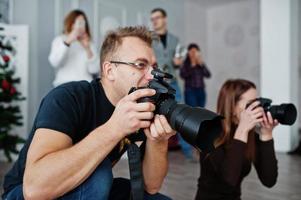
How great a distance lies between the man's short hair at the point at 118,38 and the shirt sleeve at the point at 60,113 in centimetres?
18

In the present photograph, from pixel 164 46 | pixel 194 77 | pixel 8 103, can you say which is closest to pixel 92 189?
pixel 164 46

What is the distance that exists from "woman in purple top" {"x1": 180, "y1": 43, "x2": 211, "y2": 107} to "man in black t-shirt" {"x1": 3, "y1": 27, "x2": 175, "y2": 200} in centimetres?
250

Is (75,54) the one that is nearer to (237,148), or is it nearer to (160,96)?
(237,148)

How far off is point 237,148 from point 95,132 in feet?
1.99

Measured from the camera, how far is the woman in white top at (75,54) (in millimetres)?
2498

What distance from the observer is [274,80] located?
11.3 ft

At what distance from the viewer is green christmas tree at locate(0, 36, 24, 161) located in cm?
270

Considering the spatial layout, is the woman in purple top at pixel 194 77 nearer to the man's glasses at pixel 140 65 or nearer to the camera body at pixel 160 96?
the man's glasses at pixel 140 65

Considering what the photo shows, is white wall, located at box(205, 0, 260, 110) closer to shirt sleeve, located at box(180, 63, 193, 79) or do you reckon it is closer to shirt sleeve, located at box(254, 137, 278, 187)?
shirt sleeve, located at box(180, 63, 193, 79)

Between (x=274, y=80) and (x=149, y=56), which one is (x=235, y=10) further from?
(x=149, y=56)

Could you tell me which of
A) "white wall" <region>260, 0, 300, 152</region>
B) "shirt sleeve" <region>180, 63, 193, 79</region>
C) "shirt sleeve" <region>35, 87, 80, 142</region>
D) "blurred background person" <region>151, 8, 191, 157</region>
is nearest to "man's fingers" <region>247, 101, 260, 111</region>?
Answer: "shirt sleeve" <region>35, 87, 80, 142</region>

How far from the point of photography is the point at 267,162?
1.22 metres

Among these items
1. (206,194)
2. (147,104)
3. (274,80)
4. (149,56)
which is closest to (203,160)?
(206,194)

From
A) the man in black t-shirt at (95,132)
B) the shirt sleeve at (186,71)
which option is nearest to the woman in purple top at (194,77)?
the shirt sleeve at (186,71)
